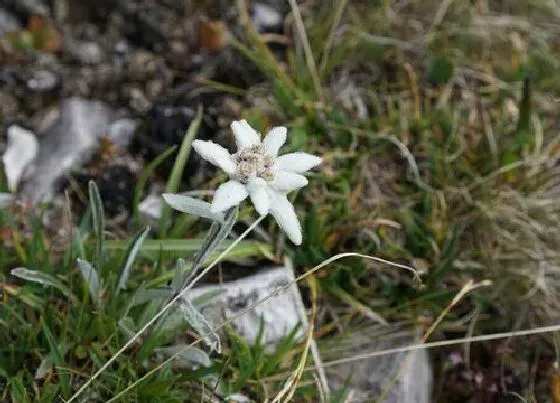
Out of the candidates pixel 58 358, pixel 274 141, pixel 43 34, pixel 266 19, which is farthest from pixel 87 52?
pixel 274 141

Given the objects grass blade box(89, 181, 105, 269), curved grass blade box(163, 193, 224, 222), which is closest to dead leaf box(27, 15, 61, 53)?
grass blade box(89, 181, 105, 269)

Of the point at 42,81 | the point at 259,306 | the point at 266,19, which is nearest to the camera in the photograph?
the point at 259,306

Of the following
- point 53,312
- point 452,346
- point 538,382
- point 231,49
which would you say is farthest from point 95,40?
point 538,382

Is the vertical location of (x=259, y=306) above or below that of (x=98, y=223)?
below

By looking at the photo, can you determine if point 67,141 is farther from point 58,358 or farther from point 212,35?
point 58,358

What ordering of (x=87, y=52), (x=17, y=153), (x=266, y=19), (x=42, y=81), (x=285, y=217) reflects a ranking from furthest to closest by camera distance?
(x=266, y=19)
(x=87, y=52)
(x=42, y=81)
(x=17, y=153)
(x=285, y=217)

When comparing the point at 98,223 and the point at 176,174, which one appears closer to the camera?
the point at 98,223

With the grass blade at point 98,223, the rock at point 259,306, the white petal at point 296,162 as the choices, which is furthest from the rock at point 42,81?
the white petal at point 296,162
